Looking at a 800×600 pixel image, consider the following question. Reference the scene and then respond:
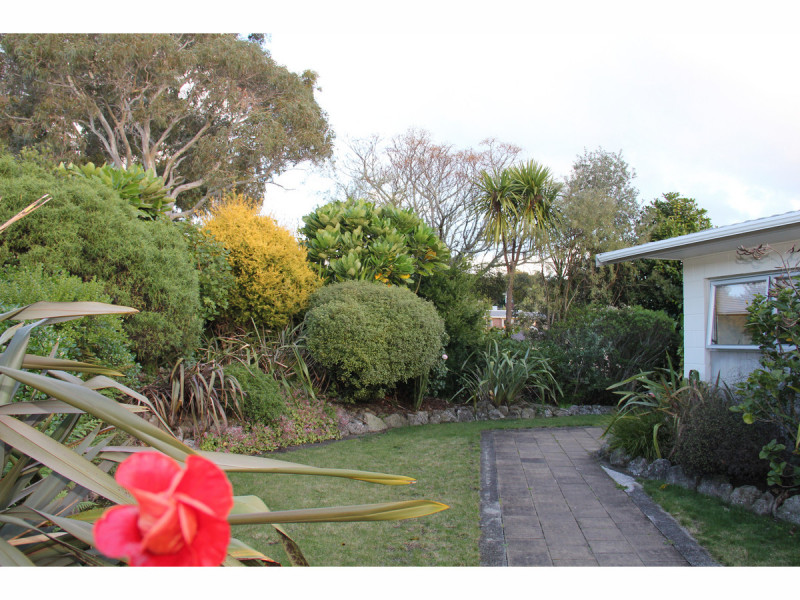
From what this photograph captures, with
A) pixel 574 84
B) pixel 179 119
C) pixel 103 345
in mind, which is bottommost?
pixel 103 345

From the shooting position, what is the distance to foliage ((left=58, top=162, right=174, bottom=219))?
623 centimetres

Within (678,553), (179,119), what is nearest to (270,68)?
(179,119)

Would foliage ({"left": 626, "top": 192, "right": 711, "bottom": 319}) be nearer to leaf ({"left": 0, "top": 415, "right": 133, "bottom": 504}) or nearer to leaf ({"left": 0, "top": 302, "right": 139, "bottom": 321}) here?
leaf ({"left": 0, "top": 302, "right": 139, "bottom": 321})

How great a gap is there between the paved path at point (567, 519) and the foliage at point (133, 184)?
5.10m

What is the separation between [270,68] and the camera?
19094 mm

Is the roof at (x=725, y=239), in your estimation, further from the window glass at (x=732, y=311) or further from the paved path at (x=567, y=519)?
the paved path at (x=567, y=519)

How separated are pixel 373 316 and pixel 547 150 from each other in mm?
15182

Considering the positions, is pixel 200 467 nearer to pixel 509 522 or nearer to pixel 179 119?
pixel 509 522

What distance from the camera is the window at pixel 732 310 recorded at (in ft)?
18.9

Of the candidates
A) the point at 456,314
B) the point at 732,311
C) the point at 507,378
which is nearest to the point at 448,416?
the point at 507,378

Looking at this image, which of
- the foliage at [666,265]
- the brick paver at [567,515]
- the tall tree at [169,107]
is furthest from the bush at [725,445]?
the tall tree at [169,107]

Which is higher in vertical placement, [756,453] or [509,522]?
[756,453]

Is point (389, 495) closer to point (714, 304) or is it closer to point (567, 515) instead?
point (567, 515)

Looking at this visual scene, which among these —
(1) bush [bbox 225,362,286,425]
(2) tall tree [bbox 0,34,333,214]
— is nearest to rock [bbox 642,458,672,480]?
(1) bush [bbox 225,362,286,425]
